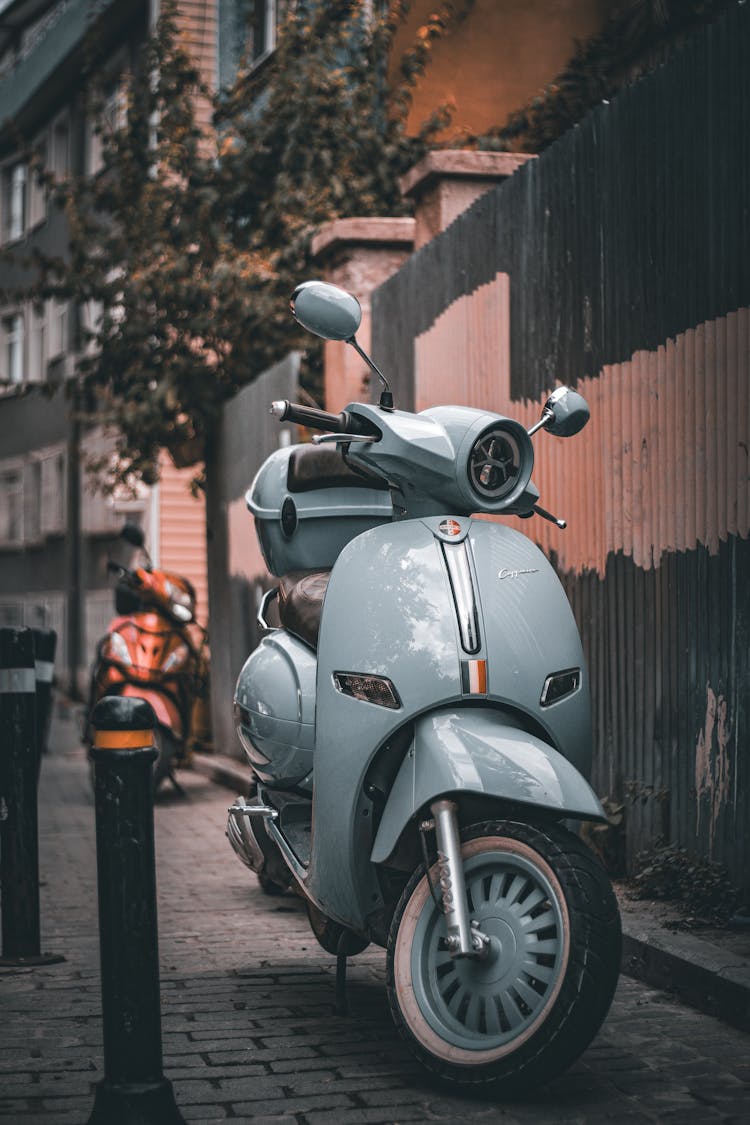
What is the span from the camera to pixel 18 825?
17.5 ft

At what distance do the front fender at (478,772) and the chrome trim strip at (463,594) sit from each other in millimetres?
181

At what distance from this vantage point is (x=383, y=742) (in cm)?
384

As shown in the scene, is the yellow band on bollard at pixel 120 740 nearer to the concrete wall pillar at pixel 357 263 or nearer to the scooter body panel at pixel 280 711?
the scooter body panel at pixel 280 711

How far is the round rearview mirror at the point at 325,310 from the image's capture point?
13.2 ft

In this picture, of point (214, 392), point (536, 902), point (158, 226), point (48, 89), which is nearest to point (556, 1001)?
point (536, 902)

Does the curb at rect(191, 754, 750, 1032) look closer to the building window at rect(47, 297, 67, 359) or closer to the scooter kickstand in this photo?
the scooter kickstand

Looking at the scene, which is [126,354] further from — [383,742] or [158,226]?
[383,742]

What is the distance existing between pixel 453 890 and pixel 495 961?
20 centimetres

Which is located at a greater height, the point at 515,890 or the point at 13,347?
the point at 13,347

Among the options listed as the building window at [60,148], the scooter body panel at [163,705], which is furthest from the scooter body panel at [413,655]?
the building window at [60,148]

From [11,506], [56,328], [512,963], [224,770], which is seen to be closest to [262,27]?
[56,328]

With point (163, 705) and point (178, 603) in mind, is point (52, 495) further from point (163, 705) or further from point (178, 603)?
point (163, 705)

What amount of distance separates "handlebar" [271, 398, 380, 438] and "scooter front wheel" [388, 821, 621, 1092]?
110 centimetres

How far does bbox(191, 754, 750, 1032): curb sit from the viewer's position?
430 centimetres
